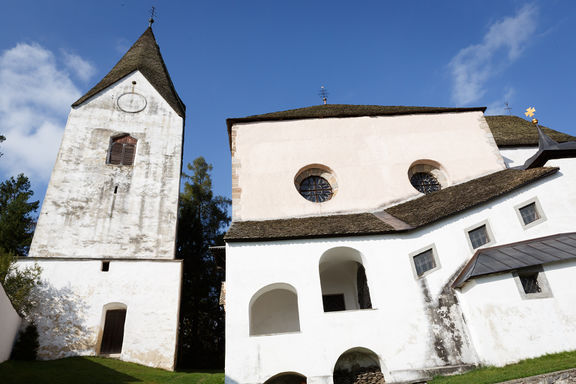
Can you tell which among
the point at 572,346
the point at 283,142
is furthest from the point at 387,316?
the point at 283,142

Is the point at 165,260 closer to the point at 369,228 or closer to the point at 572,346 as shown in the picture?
the point at 369,228

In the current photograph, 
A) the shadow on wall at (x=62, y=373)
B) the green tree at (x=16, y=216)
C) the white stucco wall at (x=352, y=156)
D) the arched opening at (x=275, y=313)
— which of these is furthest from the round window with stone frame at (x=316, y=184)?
the green tree at (x=16, y=216)

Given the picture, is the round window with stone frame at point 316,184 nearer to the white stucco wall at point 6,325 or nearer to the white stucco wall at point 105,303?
the white stucco wall at point 105,303

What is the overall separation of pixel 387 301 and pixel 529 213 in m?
4.60

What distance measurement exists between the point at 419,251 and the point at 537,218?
3208 mm

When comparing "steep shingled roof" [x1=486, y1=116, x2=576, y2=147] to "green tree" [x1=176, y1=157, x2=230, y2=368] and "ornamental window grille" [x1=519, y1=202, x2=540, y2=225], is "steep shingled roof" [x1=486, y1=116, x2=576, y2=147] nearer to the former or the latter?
"ornamental window grille" [x1=519, y1=202, x2=540, y2=225]

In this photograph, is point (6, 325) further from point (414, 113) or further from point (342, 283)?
point (414, 113)

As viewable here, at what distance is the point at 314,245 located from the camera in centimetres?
1160

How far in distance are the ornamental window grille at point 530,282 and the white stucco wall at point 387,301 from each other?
1.27 ft

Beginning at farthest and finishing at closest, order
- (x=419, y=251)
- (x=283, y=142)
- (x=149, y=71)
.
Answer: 1. (x=149, y=71)
2. (x=283, y=142)
3. (x=419, y=251)

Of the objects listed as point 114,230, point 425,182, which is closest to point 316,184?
point 425,182

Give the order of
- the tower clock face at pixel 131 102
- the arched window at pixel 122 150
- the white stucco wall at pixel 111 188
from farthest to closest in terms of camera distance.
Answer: the tower clock face at pixel 131 102, the arched window at pixel 122 150, the white stucco wall at pixel 111 188

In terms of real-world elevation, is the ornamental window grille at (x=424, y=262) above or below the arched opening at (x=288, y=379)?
above

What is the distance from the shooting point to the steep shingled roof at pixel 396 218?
11156mm
